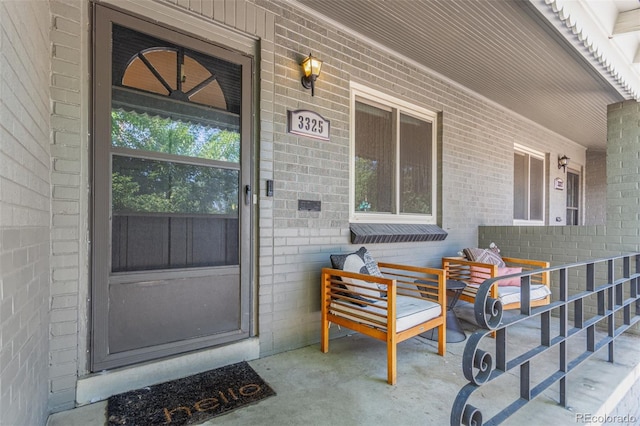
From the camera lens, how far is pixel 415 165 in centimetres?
418

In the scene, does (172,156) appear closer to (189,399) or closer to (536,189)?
(189,399)

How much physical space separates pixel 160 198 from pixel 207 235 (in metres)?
0.44

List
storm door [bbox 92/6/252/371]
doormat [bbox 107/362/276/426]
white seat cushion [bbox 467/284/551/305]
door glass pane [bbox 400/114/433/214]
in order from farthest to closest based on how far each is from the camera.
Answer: door glass pane [bbox 400/114/433/214]
white seat cushion [bbox 467/284/551/305]
storm door [bbox 92/6/252/371]
doormat [bbox 107/362/276/426]

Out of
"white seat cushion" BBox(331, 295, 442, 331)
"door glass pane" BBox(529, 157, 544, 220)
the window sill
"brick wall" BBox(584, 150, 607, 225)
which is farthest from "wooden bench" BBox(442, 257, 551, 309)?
"brick wall" BBox(584, 150, 607, 225)

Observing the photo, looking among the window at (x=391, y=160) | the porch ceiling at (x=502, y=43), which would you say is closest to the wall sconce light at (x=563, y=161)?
the porch ceiling at (x=502, y=43)

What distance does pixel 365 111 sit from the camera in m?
3.63

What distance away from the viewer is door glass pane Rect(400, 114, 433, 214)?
4.03m

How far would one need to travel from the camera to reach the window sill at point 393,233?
10.9ft

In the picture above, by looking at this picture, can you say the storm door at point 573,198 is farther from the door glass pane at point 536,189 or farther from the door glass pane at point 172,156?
the door glass pane at point 172,156

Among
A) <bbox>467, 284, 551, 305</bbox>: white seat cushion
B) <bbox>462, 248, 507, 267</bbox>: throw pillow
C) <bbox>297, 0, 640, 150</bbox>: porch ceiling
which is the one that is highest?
<bbox>297, 0, 640, 150</bbox>: porch ceiling

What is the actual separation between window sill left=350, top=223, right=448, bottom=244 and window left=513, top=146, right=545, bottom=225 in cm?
273

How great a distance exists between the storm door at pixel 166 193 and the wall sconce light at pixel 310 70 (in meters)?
0.53

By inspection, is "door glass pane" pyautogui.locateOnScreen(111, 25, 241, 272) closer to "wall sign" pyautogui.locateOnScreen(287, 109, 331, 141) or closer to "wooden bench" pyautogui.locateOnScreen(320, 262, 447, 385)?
"wall sign" pyautogui.locateOnScreen(287, 109, 331, 141)

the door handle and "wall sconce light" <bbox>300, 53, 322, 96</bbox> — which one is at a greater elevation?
"wall sconce light" <bbox>300, 53, 322, 96</bbox>
